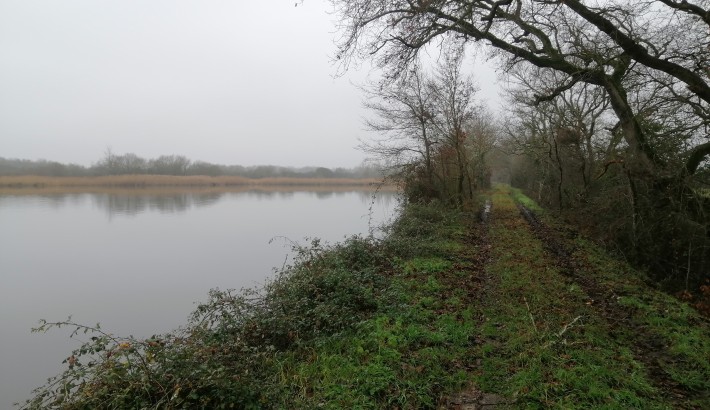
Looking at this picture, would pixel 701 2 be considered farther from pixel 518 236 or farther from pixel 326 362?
pixel 326 362

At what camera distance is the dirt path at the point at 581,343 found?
3.82 metres

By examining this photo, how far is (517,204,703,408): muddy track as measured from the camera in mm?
3991

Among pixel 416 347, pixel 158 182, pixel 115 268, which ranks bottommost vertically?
pixel 115 268

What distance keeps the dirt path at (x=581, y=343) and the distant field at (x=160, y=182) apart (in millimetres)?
11397

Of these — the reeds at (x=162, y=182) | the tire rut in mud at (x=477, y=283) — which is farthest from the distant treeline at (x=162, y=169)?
the tire rut in mud at (x=477, y=283)

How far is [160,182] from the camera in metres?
52.8

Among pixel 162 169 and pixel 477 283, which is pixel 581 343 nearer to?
pixel 477 283

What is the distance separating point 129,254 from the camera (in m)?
14.9

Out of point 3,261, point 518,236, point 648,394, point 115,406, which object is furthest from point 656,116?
point 3,261

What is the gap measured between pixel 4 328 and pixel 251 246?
8.80 meters

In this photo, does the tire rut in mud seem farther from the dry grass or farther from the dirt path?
the dry grass

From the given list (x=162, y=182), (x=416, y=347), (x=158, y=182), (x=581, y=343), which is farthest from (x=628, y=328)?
(x=162, y=182)

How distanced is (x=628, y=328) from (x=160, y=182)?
56.3 meters

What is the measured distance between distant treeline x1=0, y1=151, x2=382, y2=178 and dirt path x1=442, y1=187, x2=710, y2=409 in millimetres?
21271
